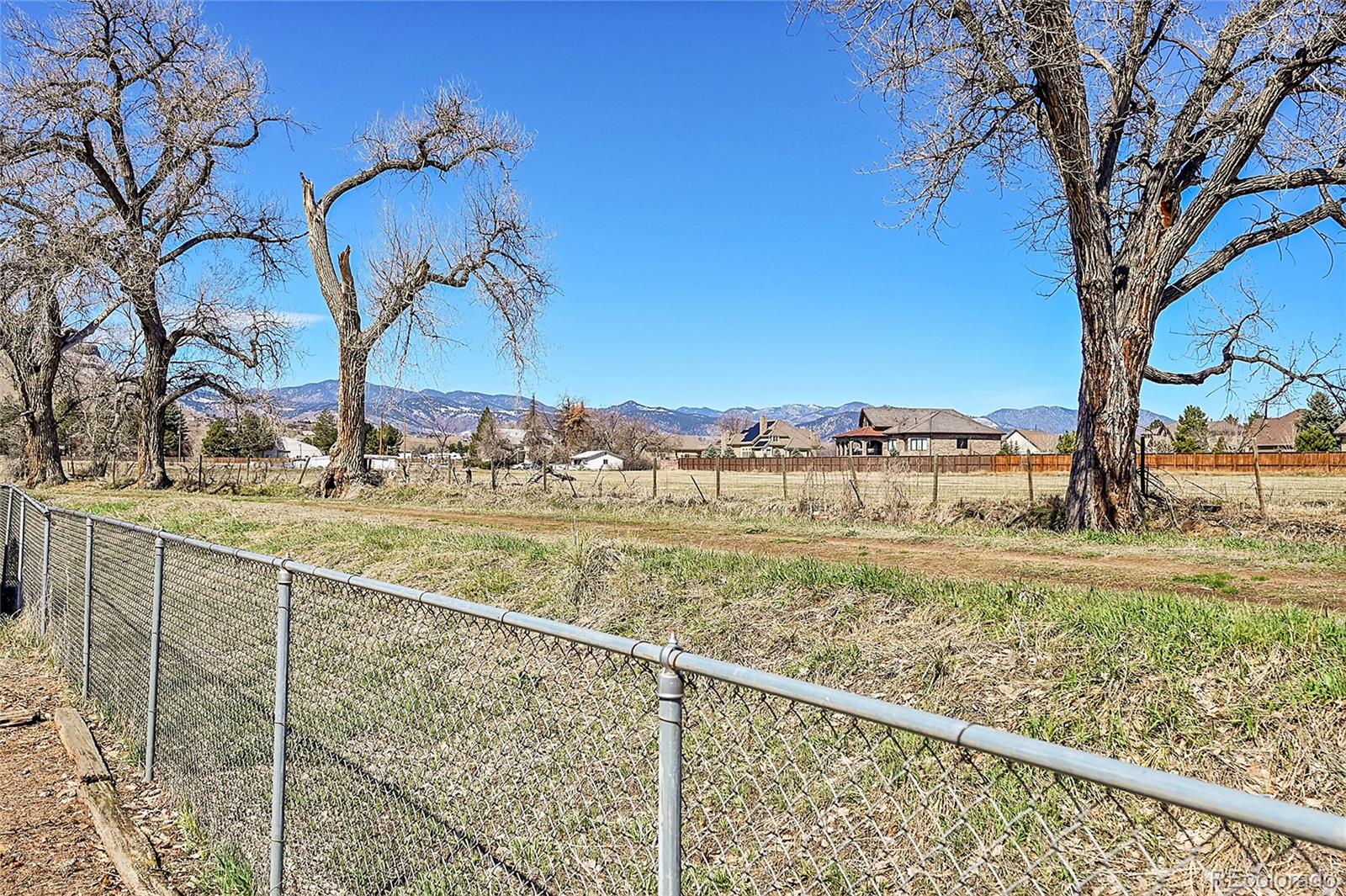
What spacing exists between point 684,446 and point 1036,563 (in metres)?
124

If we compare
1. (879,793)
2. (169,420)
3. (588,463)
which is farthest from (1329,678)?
(588,463)

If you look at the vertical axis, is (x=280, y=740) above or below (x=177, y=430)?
below

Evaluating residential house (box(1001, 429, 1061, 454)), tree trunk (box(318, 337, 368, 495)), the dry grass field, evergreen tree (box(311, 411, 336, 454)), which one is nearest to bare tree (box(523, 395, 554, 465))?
evergreen tree (box(311, 411, 336, 454))

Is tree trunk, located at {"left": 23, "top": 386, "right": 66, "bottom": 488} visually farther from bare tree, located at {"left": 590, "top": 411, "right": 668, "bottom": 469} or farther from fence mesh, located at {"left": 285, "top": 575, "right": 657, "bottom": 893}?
bare tree, located at {"left": 590, "top": 411, "right": 668, "bottom": 469}

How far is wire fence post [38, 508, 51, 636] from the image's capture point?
30.2 ft

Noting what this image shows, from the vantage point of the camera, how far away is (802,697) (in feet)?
6.25

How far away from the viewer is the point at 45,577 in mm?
9383

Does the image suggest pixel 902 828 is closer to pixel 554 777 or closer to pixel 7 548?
pixel 554 777

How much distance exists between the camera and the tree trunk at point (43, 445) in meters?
30.4

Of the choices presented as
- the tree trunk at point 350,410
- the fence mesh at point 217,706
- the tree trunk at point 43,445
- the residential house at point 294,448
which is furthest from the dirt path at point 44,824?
the residential house at point 294,448

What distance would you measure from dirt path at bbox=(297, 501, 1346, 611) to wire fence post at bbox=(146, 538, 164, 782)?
5581 millimetres

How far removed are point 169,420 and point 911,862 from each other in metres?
63.9

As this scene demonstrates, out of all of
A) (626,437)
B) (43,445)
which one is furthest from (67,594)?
(626,437)

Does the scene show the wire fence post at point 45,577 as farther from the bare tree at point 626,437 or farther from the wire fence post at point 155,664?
the bare tree at point 626,437
